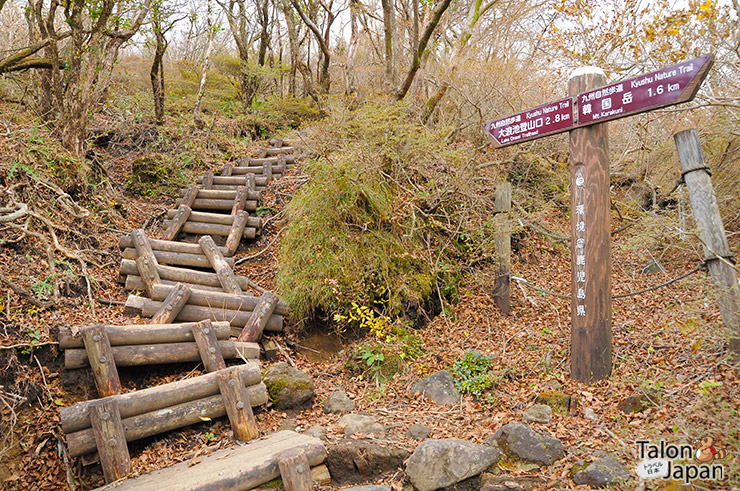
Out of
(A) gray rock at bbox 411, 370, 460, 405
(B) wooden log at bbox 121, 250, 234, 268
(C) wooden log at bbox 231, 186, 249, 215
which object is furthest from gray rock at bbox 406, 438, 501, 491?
(C) wooden log at bbox 231, 186, 249, 215

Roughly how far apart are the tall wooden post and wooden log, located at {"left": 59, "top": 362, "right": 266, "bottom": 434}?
11.4ft

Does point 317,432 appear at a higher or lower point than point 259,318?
lower

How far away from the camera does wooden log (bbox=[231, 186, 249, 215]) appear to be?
8797 millimetres

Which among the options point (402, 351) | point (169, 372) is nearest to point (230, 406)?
point (169, 372)

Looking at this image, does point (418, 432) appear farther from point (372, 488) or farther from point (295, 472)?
point (295, 472)

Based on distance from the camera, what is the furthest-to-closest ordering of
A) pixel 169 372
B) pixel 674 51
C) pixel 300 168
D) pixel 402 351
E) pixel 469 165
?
pixel 300 168 → pixel 469 165 → pixel 674 51 → pixel 402 351 → pixel 169 372

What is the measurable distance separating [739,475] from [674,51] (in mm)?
7049

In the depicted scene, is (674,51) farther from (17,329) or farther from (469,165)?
(17,329)

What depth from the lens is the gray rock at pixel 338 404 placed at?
16.2ft

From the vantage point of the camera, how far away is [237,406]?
4414 mm

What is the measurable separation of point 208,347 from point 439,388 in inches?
105

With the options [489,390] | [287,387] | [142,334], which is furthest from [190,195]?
[489,390]

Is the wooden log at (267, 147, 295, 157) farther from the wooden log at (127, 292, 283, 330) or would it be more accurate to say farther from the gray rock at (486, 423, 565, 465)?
the gray rock at (486, 423, 565, 465)

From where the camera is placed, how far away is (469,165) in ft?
26.0
